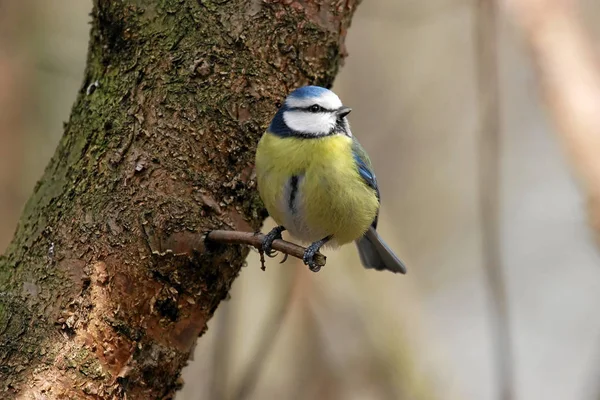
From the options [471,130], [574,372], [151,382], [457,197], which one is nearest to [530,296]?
[574,372]

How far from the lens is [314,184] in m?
2.13

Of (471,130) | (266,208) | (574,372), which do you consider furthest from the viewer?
Result: (471,130)

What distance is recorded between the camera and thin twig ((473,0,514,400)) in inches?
95.7

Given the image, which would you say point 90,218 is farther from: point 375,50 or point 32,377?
point 375,50

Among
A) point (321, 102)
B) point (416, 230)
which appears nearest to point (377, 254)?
point (321, 102)

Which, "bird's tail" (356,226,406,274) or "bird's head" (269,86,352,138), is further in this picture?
"bird's tail" (356,226,406,274)

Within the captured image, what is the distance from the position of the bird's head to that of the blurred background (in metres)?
1.12

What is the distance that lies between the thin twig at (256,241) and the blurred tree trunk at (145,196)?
0.30 ft

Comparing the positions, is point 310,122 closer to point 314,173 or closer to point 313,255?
point 314,173

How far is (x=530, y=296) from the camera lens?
5.66 metres

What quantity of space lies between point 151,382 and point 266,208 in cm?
65

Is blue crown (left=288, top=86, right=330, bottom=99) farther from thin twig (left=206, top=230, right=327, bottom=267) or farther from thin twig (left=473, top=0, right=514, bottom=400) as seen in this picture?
thin twig (left=473, top=0, right=514, bottom=400)

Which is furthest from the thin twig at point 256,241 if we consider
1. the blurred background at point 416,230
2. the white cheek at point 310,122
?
the blurred background at point 416,230

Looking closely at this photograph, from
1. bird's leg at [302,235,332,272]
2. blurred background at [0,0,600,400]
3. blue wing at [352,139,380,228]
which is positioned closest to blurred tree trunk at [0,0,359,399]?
bird's leg at [302,235,332,272]
